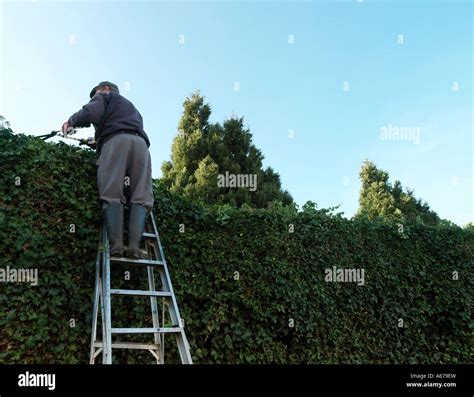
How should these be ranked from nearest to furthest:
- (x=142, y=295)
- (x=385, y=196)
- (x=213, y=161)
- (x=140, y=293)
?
(x=140, y=293) < (x=142, y=295) < (x=213, y=161) < (x=385, y=196)

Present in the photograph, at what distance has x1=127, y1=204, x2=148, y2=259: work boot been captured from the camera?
12.6 feet

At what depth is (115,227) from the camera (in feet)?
12.4

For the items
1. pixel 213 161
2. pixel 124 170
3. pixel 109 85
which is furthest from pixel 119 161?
pixel 213 161

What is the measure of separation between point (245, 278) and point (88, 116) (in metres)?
2.61

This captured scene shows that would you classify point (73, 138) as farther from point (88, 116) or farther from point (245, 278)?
point (245, 278)

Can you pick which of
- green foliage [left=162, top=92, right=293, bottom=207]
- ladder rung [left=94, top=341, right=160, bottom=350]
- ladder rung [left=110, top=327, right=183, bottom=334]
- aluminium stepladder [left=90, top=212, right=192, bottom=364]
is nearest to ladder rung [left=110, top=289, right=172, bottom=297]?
aluminium stepladder [left=90, top=212, right=192, bottom=364]

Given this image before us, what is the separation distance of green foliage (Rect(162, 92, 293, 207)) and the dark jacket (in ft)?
33.8

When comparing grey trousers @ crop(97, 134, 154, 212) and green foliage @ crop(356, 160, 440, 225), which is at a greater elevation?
green foliage @ crop(356, 160, 440, 225)

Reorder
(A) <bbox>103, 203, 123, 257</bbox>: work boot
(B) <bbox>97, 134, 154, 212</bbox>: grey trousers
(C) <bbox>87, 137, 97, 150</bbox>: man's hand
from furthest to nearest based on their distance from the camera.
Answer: (C) <bbox>87, 137, 97, 150</bbox>: man's hand, (B) <bbox>97, 134, 154, 212</bbox>: grey trousers, (A) <bbox>103, 203, 123, 257</bbox>: work boot

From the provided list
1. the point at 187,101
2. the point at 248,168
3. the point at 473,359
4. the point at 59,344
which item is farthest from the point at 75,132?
the point at 187,101

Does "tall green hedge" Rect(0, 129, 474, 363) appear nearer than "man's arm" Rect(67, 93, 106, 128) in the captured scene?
Yes

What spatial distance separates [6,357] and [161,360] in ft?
4.31

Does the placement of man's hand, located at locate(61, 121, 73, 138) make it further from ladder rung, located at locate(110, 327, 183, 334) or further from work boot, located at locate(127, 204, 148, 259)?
ladder rung, located at locate(110, 327, 183, 334)

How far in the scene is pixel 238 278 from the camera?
525 centimetres
